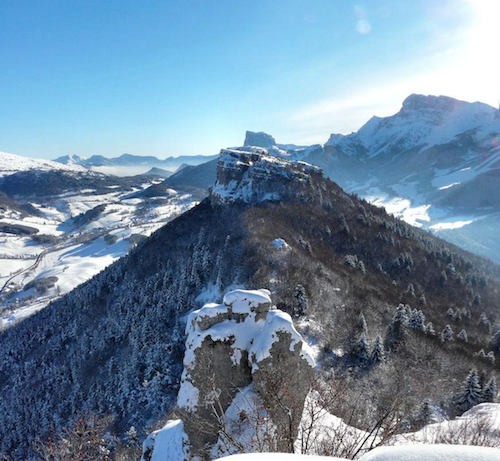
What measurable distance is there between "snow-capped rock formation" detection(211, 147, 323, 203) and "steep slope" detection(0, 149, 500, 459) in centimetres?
39

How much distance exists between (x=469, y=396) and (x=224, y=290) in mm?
32059

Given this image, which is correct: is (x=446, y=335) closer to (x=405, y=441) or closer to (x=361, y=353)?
(x=361, y=353)

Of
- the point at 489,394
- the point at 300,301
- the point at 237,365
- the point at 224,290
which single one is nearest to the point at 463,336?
the point at 489,394

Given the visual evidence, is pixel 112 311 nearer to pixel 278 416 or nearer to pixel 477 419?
pixel 278 416

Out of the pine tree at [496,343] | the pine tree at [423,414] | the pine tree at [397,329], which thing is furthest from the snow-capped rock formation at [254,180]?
the pine tree at [423,414]

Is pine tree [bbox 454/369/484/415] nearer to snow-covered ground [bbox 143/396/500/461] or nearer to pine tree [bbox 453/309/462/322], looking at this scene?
snow-covered ground [bbox 143/396/500/461]

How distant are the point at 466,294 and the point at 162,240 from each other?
265 ft

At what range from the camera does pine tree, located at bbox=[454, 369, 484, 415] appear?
28219 millimetres

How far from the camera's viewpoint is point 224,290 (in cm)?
4503

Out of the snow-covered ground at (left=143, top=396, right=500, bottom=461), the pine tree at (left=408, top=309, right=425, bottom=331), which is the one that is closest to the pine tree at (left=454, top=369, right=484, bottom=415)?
the snow-covered ground at (left=143, top=396, right=500, bottom=461)

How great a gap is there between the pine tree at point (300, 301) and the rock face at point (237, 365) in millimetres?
20676

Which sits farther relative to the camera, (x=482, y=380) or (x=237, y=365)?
(x=482, y=380)

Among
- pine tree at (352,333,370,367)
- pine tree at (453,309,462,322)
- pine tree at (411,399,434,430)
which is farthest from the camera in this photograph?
pine tree at (453,309,462,322)

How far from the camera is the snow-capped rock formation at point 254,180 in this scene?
8400 cm
